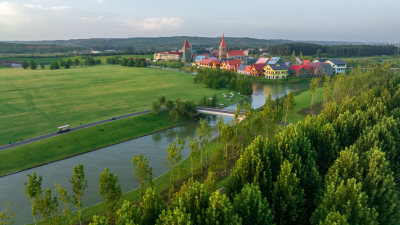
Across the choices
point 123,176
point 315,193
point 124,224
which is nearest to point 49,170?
point 123,176

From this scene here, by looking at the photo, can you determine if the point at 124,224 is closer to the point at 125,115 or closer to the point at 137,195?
the point at 137,195

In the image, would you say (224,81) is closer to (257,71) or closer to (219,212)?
(257,71)

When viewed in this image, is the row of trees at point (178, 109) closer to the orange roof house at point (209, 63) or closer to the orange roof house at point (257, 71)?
the orange roof house at point (257, 71)

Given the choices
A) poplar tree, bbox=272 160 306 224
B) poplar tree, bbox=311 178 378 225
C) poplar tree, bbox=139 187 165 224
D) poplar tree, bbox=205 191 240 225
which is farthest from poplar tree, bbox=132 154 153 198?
poplar tree, bbox=311 178 378 225

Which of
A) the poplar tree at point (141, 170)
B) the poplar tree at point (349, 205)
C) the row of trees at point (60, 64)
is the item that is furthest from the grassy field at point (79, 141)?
the row of trees at point (60, 64)

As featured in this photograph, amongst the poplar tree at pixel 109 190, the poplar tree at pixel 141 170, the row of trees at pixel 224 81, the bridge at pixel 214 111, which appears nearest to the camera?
the poplar tree at pixel 109 190

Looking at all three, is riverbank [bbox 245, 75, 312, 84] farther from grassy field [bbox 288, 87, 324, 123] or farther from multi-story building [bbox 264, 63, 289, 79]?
grassy field [bbox 288, 87, 324, 123]
